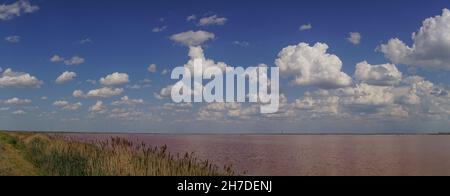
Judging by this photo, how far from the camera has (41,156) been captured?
28.2 meters

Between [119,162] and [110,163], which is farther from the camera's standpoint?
[119,162]

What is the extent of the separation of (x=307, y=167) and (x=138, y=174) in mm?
15498

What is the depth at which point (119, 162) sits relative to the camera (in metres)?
22.5

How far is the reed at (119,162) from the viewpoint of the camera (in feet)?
69.7

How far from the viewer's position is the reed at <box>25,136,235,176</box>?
21.3 m
